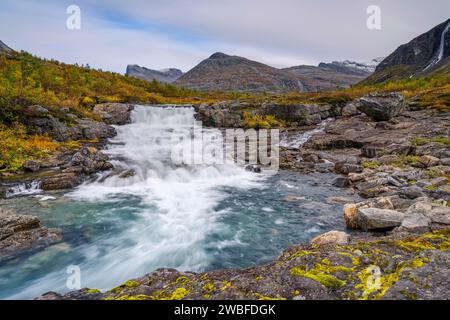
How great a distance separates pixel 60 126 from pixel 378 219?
22.4 meters

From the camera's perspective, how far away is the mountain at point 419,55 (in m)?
119

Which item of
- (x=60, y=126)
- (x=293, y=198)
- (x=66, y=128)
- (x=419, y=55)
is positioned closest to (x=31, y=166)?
(x=60, y=126)

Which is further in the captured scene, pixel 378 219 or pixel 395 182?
pixel 395 182

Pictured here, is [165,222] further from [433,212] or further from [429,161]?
[429,161]

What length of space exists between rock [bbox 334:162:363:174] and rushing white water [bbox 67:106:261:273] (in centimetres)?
545

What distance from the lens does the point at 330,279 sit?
4199mm

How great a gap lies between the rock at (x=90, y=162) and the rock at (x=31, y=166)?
1.72 metres

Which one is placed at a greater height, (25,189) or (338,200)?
(25,189)

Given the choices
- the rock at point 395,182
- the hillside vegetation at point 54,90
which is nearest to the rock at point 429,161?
the rock at point 395,182

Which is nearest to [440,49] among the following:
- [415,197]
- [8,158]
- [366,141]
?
[366,141]

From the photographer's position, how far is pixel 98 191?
13945mm

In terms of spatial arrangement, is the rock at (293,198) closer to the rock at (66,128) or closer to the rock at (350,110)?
the rock at (66,128)

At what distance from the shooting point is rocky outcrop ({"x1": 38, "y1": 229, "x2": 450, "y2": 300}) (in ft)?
12.5

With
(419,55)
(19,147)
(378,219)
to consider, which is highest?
(419,55)
